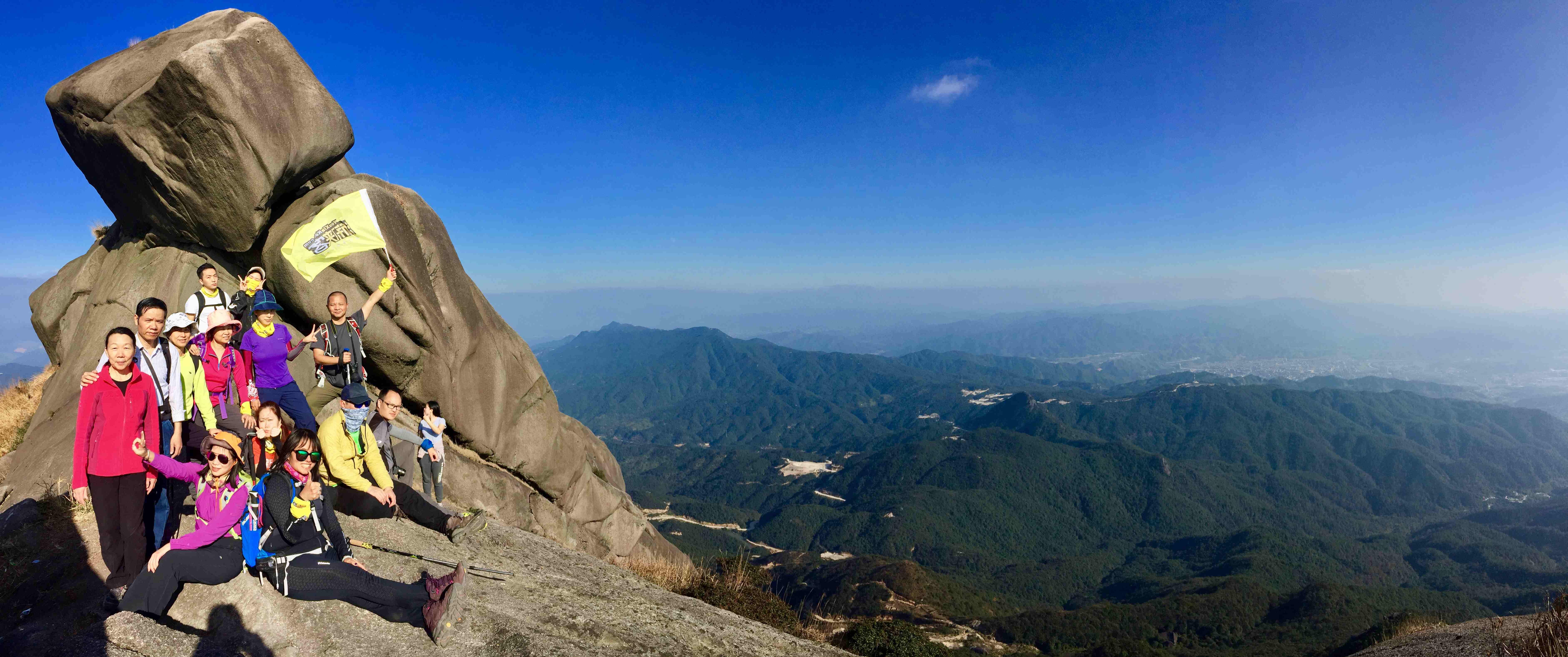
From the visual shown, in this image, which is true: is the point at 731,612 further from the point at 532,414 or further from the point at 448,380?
the point at 532,414

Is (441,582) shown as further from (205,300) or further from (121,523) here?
(205,300)

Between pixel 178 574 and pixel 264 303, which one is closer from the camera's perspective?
pixel 178 574

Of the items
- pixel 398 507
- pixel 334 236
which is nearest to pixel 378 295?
pixel 334 236

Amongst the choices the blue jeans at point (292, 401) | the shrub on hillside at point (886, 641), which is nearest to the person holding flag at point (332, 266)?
the blue jeans at point (292, 401)

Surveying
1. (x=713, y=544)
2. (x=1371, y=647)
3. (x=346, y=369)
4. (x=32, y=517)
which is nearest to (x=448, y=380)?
(x=346, y=369)

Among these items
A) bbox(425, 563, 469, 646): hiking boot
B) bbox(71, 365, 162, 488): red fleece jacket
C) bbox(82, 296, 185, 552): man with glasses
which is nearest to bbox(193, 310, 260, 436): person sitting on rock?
bbox(82, 296, 185, 552): man with glasses

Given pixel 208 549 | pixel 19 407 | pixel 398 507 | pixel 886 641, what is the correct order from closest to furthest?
pixel 208 549
pixel 398 507
pixel 19 407
pixel 886 641

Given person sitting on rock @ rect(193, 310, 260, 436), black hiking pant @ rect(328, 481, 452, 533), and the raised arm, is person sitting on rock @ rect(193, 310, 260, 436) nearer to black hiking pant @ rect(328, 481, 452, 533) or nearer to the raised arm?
black hiking pant @ rect(328, 481, 452, 533)

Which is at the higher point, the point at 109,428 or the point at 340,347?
the point at 340,347

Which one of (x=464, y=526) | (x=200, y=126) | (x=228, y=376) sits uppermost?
(x=200, y=126)
